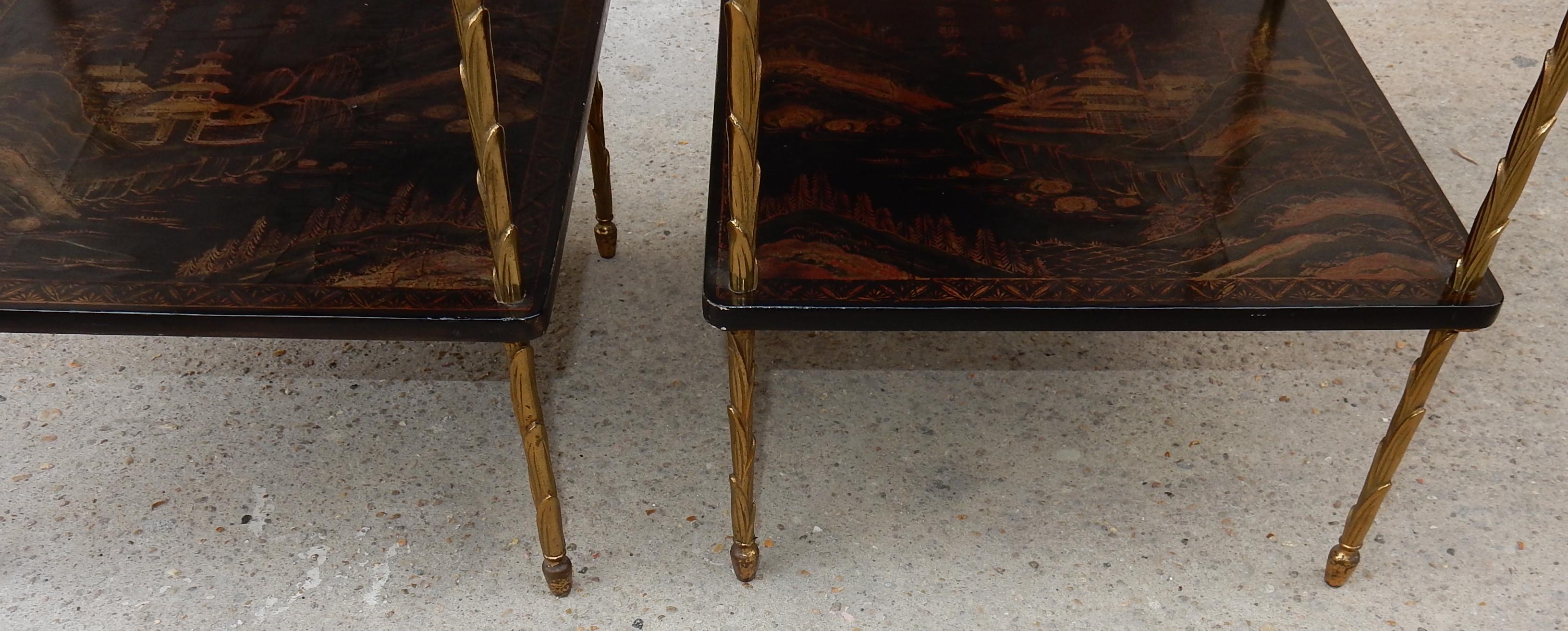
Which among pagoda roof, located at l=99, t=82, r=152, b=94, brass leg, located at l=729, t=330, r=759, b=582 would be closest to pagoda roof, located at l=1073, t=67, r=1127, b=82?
brass leg, located at l=729, t=330, r=759, b=582

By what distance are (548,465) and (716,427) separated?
405 mm

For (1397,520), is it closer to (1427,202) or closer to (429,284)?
(1427,202)

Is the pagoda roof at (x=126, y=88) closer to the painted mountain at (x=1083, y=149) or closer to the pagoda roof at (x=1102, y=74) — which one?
the painted mountain at (x=1083, y=149)

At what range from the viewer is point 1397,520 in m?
1.79

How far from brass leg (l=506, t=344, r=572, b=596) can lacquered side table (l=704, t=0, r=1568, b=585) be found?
0.67 ft

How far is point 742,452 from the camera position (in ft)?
5.03

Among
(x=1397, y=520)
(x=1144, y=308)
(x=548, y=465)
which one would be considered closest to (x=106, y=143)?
(x=548, y=465)

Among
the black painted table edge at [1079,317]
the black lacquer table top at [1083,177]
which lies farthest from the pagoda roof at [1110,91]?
the black painted table edge at [1079,317]

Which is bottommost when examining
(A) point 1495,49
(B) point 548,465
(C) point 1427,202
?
(A) point 1495,49

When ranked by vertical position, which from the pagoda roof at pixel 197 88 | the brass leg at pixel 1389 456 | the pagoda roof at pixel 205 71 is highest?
the pagoda roof at pixel 205 71

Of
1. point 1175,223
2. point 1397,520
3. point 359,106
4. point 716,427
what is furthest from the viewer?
point 716,427

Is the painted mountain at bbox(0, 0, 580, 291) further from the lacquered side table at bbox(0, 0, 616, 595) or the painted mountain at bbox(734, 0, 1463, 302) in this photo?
the painted mountain at bbox(734, 0, 1463, 302)

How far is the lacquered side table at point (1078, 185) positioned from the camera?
1358 millimetres

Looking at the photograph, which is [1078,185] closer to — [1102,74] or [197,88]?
[1102,74]
